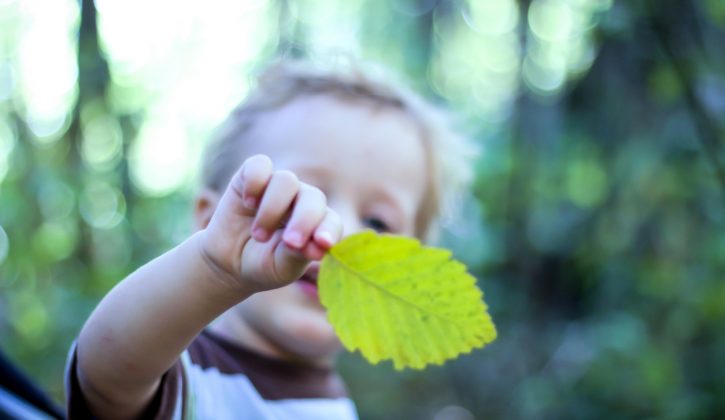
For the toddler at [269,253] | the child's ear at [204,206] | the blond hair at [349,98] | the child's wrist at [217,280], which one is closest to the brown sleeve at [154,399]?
the toddler at [269,253]

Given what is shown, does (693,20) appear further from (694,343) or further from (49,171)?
(49,171)

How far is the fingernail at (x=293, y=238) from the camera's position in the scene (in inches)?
19.6

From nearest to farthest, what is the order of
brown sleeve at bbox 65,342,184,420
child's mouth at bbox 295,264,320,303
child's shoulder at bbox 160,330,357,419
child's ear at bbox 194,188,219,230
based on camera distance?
brown sleeve at bbox 65,342,184,420 < child's shoulder at bbox 160,330,357,419 < child's mouth at bbox 295,264,320,303 < child's ear at bbox 194,188,219,230

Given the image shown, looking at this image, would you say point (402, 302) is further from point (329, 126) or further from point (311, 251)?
point (329, 126)

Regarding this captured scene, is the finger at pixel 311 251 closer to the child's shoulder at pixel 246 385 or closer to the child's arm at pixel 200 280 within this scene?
the child's arm at pixel 200 280

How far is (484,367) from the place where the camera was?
9.34 feet

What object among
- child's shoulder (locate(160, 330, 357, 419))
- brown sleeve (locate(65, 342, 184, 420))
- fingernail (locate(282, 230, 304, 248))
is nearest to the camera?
fingernail (locate(282, 230, 304, 248))

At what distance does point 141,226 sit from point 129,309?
3.35m

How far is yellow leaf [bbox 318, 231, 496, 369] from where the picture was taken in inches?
21.2

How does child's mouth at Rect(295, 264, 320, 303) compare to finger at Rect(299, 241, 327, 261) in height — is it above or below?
below

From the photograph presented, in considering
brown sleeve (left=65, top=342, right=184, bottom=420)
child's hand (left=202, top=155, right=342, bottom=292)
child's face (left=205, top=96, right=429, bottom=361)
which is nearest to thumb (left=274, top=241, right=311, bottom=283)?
child's hand (left=202, top=155, right=342, bottom=292)

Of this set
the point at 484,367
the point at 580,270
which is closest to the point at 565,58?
the point at 580,270

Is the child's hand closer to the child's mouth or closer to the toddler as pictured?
the toddler

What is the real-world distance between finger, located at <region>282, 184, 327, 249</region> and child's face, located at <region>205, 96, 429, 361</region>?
407 mm
